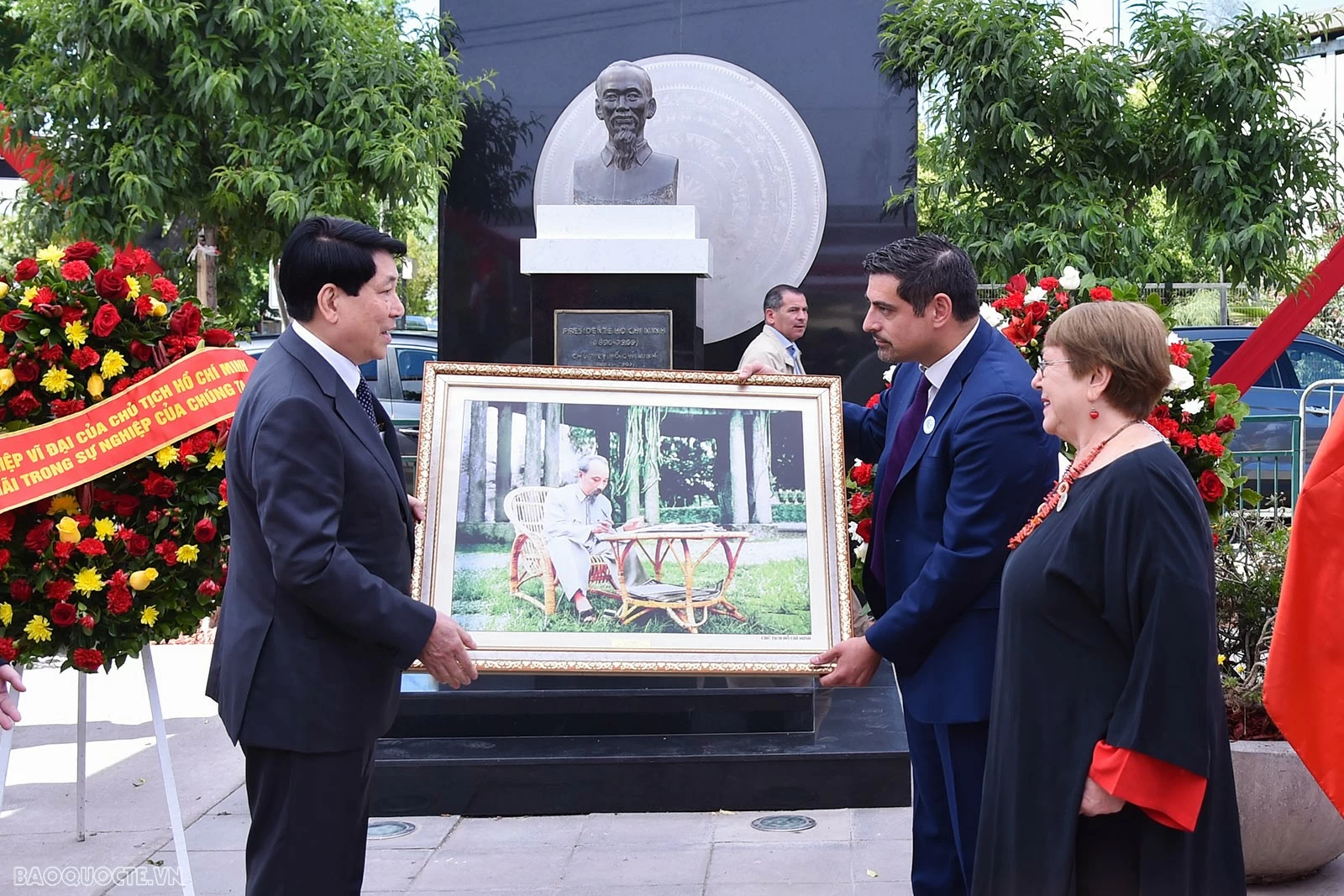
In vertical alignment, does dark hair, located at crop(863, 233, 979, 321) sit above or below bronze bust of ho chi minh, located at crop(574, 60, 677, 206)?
below

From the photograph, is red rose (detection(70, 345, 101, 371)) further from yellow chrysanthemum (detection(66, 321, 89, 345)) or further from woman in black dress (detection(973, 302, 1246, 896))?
woman in black dress (detection(973, 302, 1246, 896))

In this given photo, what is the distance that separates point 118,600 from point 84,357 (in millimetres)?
733

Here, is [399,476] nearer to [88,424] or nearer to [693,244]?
[88,424]

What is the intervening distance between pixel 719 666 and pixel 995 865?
133 cm

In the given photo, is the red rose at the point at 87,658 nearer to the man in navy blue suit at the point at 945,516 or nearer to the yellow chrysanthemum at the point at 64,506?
the yellow chrysanthemum at the point at 64,506

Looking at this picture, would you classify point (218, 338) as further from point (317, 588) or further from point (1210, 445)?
point (1210, 445)

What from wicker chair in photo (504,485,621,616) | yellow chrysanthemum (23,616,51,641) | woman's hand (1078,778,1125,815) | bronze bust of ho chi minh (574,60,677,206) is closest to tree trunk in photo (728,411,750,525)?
wicker chair in photo (504,485,621,616)

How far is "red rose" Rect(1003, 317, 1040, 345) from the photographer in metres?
4.23

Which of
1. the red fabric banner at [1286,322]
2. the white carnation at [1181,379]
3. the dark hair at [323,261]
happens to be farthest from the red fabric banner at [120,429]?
the red fabric banner at [1286,322]

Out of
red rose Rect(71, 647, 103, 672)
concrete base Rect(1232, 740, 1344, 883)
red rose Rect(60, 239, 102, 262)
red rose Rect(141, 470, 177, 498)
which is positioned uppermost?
red rose Rect(60, 239, 102, 262)

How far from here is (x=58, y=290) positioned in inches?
152

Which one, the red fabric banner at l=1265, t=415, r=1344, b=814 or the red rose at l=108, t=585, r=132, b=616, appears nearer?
the red fabric banner at l=1265, t=415, r=1344, b=814

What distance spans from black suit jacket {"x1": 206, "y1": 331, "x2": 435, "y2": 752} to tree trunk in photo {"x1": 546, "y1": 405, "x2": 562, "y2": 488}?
112 centimetres

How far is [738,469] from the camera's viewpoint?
3.93 meters
